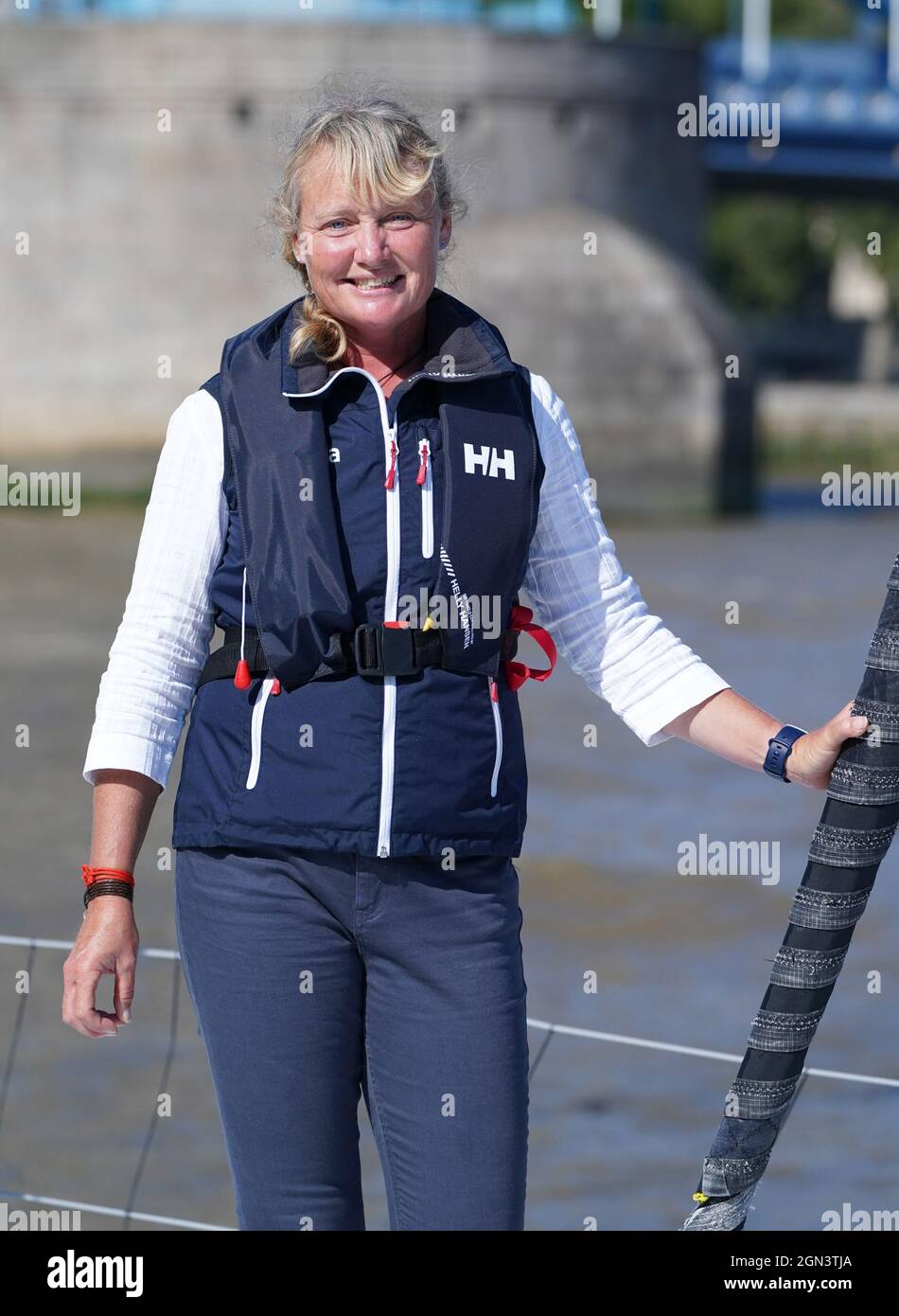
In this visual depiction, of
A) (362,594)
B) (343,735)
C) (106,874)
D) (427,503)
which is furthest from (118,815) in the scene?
(427,503)

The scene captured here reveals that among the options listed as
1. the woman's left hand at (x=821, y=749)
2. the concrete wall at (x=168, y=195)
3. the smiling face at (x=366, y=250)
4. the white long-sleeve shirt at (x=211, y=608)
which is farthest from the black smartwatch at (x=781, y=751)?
the concrete wall at (x=168, y=195)

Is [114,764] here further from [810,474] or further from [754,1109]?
[810,474]

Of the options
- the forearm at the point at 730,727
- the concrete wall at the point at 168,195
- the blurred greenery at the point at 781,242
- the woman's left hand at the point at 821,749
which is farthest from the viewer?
the blurred greenery at the point at 781,242

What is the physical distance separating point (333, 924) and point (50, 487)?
2782cm

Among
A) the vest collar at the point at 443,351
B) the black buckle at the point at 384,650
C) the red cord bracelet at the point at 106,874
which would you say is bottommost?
the red cord bracelet at the point at 106,874

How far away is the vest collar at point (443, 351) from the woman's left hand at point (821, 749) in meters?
0.60

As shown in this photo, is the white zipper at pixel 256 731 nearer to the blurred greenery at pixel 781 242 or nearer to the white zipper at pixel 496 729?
the white zipper at pixel 496 729

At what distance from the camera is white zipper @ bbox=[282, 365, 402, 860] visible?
254 cm

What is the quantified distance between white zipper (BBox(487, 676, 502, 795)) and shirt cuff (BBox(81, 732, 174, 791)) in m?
0.40

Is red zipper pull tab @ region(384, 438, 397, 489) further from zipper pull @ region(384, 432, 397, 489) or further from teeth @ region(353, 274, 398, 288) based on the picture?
teeth @ region(353, 274, 398, 288)

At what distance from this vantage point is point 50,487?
2972 centimetres

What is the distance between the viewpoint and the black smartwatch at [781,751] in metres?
2.72

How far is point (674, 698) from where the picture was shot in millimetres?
2805
